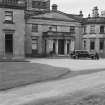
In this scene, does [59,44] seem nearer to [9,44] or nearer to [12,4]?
[9,44]

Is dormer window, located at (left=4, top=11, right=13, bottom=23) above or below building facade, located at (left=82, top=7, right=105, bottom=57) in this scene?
above

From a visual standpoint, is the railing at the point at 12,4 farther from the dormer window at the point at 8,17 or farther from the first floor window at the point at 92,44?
the first floor window at the point at 92,44

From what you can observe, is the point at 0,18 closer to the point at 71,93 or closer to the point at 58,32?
the point at 58,32

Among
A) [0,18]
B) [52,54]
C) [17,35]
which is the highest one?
[0,18]

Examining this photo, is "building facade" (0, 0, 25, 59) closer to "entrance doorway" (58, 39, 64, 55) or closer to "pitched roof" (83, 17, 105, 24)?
"entrance doorway" (58, 39, 64, 55)

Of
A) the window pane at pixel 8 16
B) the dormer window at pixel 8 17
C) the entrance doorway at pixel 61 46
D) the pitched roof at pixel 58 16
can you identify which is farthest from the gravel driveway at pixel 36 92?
the pitched roof at pixel 58 16

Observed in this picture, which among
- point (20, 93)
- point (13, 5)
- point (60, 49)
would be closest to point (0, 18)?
point (13, 5)

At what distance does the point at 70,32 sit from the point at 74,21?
14.0 feet

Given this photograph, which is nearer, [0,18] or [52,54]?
[0,18]

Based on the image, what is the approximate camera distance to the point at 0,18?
34469mm

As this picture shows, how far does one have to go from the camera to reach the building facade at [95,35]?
5175 cm

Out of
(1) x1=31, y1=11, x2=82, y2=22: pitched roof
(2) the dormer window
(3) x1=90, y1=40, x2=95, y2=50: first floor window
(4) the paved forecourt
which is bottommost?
(4) the paved forecourt

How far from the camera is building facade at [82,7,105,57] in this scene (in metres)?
51.8

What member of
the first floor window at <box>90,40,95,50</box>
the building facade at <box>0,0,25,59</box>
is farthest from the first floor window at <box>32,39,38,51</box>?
the first floor window at <box>90,40,95,50</box>
